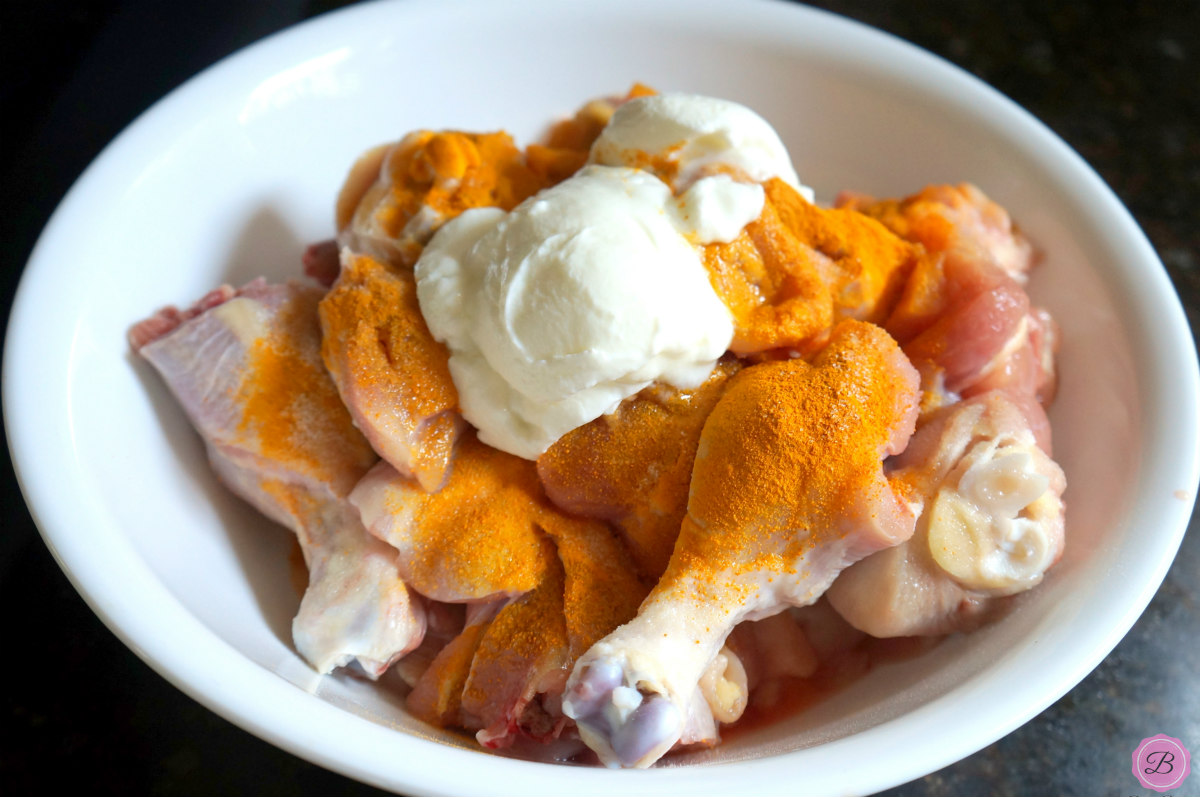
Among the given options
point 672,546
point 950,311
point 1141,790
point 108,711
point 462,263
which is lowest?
point 1141,790

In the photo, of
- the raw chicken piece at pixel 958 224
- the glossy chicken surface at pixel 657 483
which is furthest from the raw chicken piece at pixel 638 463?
the raw chicken piece at pixel 958 224

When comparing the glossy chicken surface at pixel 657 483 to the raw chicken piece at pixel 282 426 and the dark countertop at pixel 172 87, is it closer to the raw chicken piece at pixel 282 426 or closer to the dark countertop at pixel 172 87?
the raw chicken piece at pixel 282 426

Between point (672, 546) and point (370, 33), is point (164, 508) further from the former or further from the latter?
point (370, 33)

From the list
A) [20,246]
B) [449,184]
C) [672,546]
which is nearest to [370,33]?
[449,184]

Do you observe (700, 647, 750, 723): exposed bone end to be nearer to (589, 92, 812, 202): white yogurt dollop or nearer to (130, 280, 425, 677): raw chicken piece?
(130, 280, 425, 677): raw chicken piece

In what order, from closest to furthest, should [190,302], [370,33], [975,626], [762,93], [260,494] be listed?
[975,626]
[260,494]
[190,302]
[370,33]
[762,93]

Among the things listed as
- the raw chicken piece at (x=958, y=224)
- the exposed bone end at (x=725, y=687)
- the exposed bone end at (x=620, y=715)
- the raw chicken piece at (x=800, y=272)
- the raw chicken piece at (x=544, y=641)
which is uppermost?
the raw chicken piece at (x=800, y=272)

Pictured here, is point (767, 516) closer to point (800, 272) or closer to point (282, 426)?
Result: point (800, 272)

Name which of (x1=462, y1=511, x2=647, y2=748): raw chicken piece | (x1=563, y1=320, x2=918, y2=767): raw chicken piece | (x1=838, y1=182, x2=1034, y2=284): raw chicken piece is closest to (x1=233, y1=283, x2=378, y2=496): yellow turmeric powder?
(x1=462, y1=511, x2=647, y2=748): raw chicken piece
